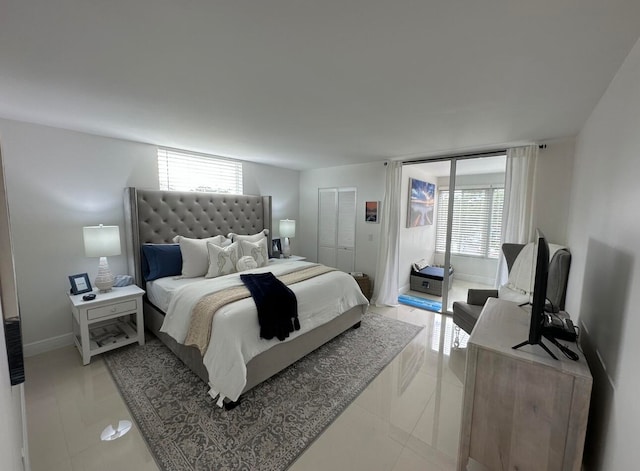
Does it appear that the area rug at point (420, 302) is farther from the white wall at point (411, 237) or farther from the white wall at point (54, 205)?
the white wall at point (54, 205)

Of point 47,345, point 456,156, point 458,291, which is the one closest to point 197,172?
point 47,345

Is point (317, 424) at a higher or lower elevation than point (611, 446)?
lower

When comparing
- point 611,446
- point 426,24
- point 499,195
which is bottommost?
point 611,446

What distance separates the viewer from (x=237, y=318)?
201 cm

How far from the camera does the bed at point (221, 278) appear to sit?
220 cm

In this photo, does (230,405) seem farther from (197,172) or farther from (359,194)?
(359,194)

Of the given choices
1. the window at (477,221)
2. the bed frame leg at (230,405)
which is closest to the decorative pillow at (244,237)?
the bed frame leg at (230,405)

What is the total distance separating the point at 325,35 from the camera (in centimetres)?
122

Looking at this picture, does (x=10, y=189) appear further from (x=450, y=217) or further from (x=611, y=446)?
(x=450, y=217)

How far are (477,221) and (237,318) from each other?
431 cm

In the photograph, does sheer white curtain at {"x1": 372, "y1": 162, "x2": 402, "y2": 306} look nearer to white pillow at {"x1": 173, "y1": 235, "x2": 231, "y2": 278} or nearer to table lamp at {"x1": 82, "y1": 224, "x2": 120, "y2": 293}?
white pillow at {"x1": 173, "y1": 235, "x2": 231, "y2": 278}

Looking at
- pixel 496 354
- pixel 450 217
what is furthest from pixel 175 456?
pixel 450 217

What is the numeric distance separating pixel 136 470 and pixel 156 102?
2475mm

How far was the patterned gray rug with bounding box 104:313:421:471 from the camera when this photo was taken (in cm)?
162
